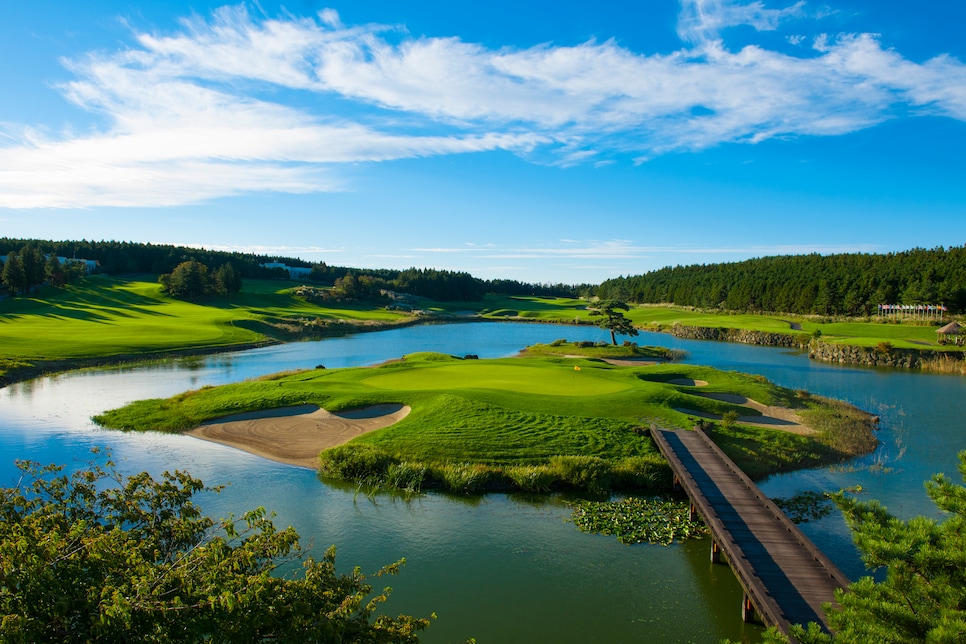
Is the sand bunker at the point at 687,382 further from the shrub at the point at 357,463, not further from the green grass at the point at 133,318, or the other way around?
the green grass at the point at 133,318

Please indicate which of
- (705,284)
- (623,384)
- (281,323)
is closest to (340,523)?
(623,384)

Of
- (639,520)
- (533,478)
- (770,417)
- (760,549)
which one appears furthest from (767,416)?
(760,549)

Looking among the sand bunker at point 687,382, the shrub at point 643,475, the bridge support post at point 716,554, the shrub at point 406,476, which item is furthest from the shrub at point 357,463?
the sand bunker at point 687,382

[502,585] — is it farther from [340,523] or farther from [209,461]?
[209,461]

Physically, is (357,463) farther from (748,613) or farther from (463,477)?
(748,613)

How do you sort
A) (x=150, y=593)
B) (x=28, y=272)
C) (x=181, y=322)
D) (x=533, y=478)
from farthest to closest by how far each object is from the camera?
(x=28, y=272) → (x=181, y=322) → (x=533, y=478) → (x=150, y=593)
